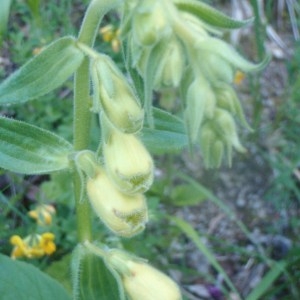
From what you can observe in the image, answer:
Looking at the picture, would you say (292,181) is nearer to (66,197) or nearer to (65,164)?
(66,197)

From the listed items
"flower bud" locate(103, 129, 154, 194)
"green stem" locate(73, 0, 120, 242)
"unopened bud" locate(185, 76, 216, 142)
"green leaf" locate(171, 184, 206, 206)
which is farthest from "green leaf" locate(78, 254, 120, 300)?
"green leaf" locate(171, 184, 206, 206)

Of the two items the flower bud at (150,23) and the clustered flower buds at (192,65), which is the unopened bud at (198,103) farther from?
the flower bud at (150,23)

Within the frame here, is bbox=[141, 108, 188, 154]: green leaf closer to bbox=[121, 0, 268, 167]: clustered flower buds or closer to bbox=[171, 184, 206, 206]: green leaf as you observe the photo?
bbox=[121, 0, 268, 167]: clustered flower buds

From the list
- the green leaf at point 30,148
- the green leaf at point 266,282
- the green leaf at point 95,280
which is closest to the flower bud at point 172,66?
the green leaf at point 30,148

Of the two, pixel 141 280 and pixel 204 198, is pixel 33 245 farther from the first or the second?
pixel 204 198

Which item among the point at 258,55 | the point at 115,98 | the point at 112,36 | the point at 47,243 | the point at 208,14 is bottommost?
the point at 47,243

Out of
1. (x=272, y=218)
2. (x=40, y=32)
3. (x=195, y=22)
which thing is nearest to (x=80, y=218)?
(x=195, y=22)

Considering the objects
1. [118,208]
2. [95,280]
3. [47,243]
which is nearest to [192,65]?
[118,208]
